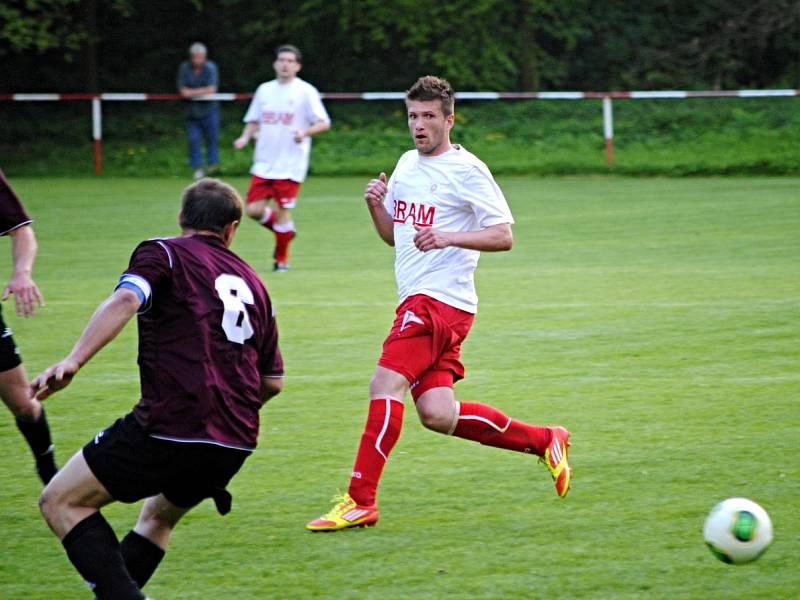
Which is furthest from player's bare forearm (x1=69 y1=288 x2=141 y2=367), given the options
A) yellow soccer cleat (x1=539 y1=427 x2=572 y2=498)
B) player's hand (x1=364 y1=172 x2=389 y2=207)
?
yellow soccer cleat (x1=539 y1=427 x2=572 y2=498)

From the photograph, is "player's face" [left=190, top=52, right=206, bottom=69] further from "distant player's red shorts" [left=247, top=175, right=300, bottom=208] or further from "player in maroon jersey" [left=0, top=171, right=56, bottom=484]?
"player in maroon jersey" [left=0, top=171, right=56, bottom=484]

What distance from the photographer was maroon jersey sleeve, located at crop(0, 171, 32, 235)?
5.70 meters

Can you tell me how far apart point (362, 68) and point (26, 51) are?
7.83m

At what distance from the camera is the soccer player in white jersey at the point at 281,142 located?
13586 mm

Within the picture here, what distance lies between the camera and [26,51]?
1179 inches

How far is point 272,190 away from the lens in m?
14.0

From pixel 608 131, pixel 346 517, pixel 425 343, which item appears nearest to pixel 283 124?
pixel 425 343

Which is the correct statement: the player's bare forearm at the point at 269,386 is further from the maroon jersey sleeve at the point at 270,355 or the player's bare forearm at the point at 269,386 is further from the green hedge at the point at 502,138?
the green hedge at the point at 502,138

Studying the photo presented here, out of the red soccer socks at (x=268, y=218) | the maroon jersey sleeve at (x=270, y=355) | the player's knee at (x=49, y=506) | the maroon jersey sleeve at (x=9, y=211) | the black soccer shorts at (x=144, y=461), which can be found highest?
the maroon jersey sleeve at (x=9, y=211)

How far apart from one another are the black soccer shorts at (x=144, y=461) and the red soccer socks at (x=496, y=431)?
6.01 ft

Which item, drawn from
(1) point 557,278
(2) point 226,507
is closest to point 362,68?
(1) point 557,278

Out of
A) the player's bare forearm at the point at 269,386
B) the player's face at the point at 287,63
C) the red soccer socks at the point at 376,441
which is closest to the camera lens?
the player's bare forearm at the point at 269,386

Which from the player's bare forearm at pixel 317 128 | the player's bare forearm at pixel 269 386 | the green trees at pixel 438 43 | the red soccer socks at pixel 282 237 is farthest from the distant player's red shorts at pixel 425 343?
the green trees at pixel 438 43

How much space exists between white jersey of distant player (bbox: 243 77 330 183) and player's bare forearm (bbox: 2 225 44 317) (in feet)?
26.9
